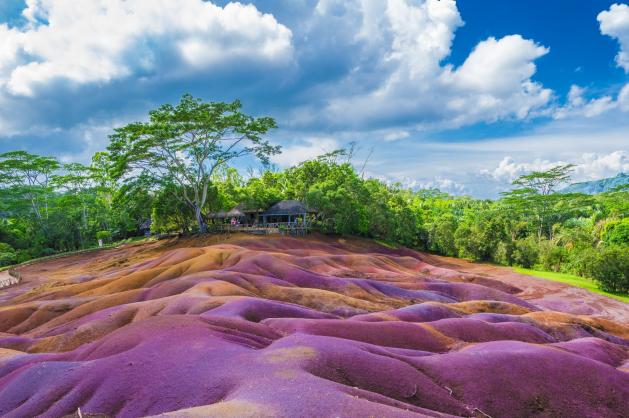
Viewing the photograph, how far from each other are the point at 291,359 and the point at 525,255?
54101mm

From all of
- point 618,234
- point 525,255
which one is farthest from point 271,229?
point 618,234

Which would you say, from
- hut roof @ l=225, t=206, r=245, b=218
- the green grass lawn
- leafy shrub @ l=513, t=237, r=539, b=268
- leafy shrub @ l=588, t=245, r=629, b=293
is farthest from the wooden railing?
leafy shrub @ l=588, t=245, r=629, b=293

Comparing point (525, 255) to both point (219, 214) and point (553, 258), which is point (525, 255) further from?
point (219, 214)

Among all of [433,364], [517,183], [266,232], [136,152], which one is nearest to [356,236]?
[266,232]

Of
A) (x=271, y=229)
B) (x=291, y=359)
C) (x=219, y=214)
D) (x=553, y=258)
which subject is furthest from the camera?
(x=219, y=214)

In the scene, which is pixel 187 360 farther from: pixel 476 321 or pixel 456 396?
pixel 476 321

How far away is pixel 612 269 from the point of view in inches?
1500

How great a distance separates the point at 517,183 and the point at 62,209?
89.0 m

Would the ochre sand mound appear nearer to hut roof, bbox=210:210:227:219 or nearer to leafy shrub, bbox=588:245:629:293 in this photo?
leafy shrub, bbox=588:245:629:293

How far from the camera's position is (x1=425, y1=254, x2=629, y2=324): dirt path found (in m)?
32.1

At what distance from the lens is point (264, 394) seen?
29.6 ft

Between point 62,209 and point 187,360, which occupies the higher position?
point 62,209

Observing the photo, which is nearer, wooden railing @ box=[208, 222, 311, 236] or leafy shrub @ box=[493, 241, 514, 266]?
leafy shrub @ box=[493, 241, 514, 266]

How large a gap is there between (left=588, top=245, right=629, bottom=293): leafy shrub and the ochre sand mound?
1616cm
